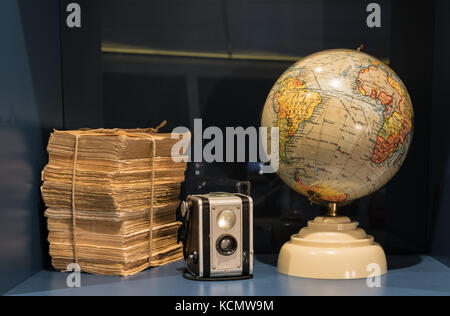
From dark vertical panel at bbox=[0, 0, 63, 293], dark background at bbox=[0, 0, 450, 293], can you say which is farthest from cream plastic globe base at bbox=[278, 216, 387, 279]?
dark vertical panel at bbox=[0, 0, 63, 293]

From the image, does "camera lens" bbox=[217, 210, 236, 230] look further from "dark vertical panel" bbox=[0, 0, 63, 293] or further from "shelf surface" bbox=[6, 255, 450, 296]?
"dark vertical panel" bbox=[0, 0, 63, 293]

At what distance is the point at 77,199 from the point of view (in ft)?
4.60

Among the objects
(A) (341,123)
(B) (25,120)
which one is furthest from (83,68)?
(A) (341,123)

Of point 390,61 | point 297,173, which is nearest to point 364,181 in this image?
point 297,173

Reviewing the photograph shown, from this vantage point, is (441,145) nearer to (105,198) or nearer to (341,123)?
(341,123)

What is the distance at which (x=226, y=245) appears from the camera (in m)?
1.35

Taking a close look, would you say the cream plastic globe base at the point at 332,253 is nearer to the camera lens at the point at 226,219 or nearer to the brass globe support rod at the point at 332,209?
the brass globe support rod at the point at 332,209

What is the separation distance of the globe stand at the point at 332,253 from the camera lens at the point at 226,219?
→ 21cm

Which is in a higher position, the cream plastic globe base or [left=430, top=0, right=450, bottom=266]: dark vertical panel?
[left=430, top=0, right=450, bottom=266]: dark vertical panel

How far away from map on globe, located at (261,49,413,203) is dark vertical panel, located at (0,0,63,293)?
2.36 ft

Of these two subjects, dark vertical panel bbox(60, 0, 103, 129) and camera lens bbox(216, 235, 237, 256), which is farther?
dark vertical panel bbox(60, 0, 103, 129)

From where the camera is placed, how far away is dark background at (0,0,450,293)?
5.56 ft

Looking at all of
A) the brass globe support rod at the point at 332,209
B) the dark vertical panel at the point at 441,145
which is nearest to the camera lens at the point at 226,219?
the brass globe support rod at the point at 332,209
